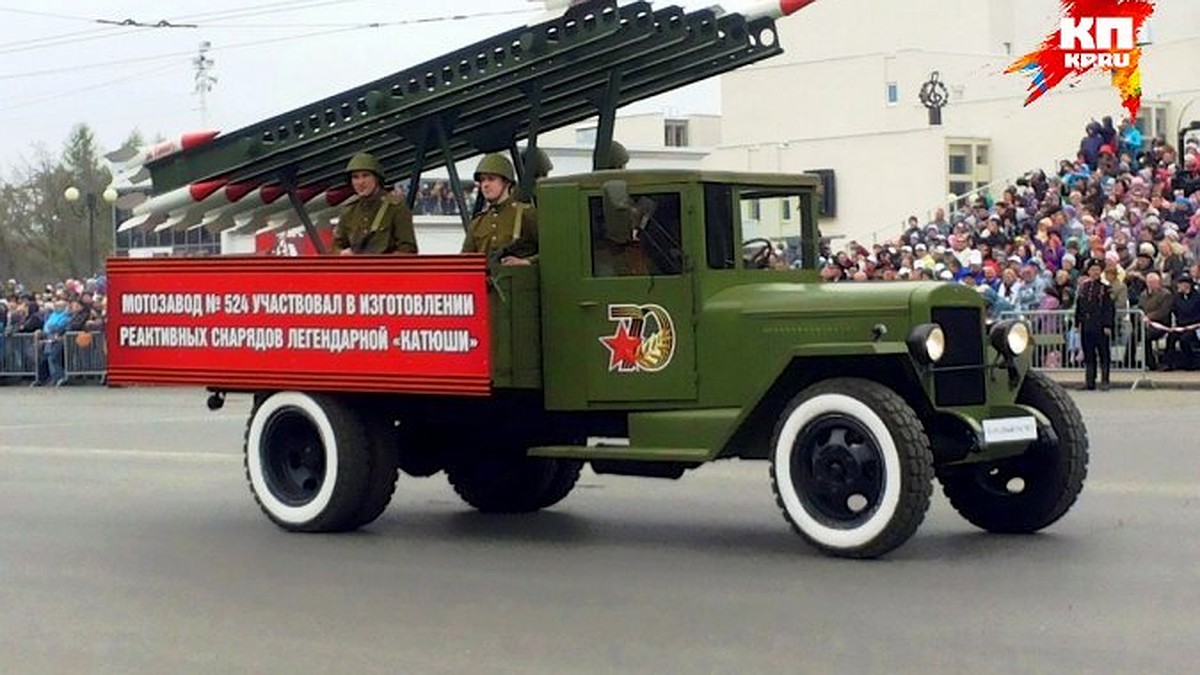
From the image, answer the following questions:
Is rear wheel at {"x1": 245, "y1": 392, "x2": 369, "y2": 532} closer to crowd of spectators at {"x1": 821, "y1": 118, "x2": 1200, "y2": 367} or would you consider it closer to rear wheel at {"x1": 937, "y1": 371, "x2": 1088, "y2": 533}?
rear wheel at {"x1": 937, "y1": 371, "x2": 1088, "y2": 533}

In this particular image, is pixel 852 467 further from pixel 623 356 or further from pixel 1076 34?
pixel 1076 34

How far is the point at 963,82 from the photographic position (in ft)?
186

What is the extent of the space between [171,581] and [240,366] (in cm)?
239

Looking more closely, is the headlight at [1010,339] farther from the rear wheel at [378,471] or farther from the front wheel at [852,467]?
the rear wheel at [378,471]

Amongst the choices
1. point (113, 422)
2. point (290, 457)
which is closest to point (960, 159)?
point (113, 422)

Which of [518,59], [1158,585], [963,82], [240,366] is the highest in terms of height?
[963,82]

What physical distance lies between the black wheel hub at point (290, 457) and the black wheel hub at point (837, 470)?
11.1 feet

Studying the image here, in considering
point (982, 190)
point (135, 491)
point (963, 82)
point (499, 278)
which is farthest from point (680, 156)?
point (499, 278)

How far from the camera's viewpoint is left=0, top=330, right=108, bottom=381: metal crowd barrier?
36.8 meters

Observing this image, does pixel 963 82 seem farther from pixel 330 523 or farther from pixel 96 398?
pixel 330 523

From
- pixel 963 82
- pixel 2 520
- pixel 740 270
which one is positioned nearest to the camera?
pixel 740 270

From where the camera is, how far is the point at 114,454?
1920cm

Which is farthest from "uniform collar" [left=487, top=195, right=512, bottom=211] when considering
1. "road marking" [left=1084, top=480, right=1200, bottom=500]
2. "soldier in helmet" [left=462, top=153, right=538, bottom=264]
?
"road marking" [left=1084, top=480, right=1200, bottom=500]

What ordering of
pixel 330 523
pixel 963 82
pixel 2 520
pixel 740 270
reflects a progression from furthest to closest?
pixel 963 82 < pixel 2 520 < pixel 330 523 < pixel 740 270
